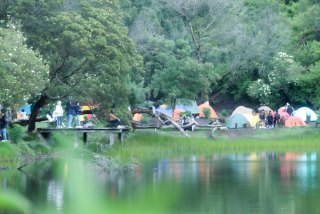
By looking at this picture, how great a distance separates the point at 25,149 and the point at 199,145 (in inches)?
378

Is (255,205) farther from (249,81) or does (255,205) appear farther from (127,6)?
(249,81)

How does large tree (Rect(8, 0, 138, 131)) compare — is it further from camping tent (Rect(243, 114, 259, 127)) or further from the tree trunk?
camping tent (Rect(243, 114, 259, 127))

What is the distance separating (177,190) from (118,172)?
16.4ft

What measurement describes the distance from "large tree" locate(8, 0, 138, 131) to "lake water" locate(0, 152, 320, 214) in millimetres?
3612

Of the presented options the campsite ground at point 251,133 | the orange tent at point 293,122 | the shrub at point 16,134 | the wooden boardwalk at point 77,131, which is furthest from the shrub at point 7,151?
the orange tent at point 293,122

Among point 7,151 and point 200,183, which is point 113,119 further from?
point 200,183

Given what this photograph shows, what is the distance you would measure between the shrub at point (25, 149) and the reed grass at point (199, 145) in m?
3.49

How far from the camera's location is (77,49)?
22906 millimetres

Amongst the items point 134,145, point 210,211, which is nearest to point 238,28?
point 134,145

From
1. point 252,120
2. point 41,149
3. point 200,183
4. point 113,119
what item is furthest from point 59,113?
point 252,120

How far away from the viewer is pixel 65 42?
76.0 ft

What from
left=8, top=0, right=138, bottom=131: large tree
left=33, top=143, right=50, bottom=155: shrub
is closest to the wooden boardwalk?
left=33, top=143, right=50, bottom=155: shrub

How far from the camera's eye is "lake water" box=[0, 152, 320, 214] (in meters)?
11.7

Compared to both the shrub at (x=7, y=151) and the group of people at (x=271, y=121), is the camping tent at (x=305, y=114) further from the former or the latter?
the shrub at (x=7, y=151)
